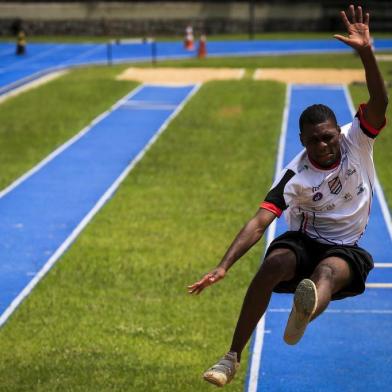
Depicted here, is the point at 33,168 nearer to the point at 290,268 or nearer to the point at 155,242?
the point at 155,242

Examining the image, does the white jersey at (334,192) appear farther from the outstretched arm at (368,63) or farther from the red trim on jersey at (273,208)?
the outstretched arm at (368,63)

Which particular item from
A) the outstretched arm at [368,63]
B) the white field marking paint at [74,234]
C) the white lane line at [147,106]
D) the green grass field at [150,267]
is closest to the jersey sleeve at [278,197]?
the outstretched arm at [368,63]

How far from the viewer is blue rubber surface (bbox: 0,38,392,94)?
3753cm

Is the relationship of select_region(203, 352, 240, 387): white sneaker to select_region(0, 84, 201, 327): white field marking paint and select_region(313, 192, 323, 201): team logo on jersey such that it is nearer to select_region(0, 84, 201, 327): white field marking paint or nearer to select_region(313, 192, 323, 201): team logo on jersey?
select_region(313, 192, 323, 201): team logo on jersey

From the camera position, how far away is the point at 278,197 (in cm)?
751

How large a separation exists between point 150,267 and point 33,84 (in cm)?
1993

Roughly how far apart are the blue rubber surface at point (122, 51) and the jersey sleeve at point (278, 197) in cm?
2762

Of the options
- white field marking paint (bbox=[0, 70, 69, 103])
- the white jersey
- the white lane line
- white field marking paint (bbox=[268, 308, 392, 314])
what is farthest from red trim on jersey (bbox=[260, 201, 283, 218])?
white field marking paint (bbox=[0, 70, 69, 103])

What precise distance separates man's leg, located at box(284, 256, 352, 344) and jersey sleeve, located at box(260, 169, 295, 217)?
49 centimetres

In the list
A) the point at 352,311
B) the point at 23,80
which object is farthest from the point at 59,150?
the point at 23,80

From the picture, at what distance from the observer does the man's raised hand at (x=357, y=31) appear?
23.7ft

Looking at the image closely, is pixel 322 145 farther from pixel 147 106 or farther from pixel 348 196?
pixel 147 106

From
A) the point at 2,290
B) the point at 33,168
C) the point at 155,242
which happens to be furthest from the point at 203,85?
the point at 2,290

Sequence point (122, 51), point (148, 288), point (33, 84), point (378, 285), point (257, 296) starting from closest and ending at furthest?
1. point (257, 296)
2. point (148, 288)
3. point (378, 285)
4. point (33, 84)
5. point (122, 51)
